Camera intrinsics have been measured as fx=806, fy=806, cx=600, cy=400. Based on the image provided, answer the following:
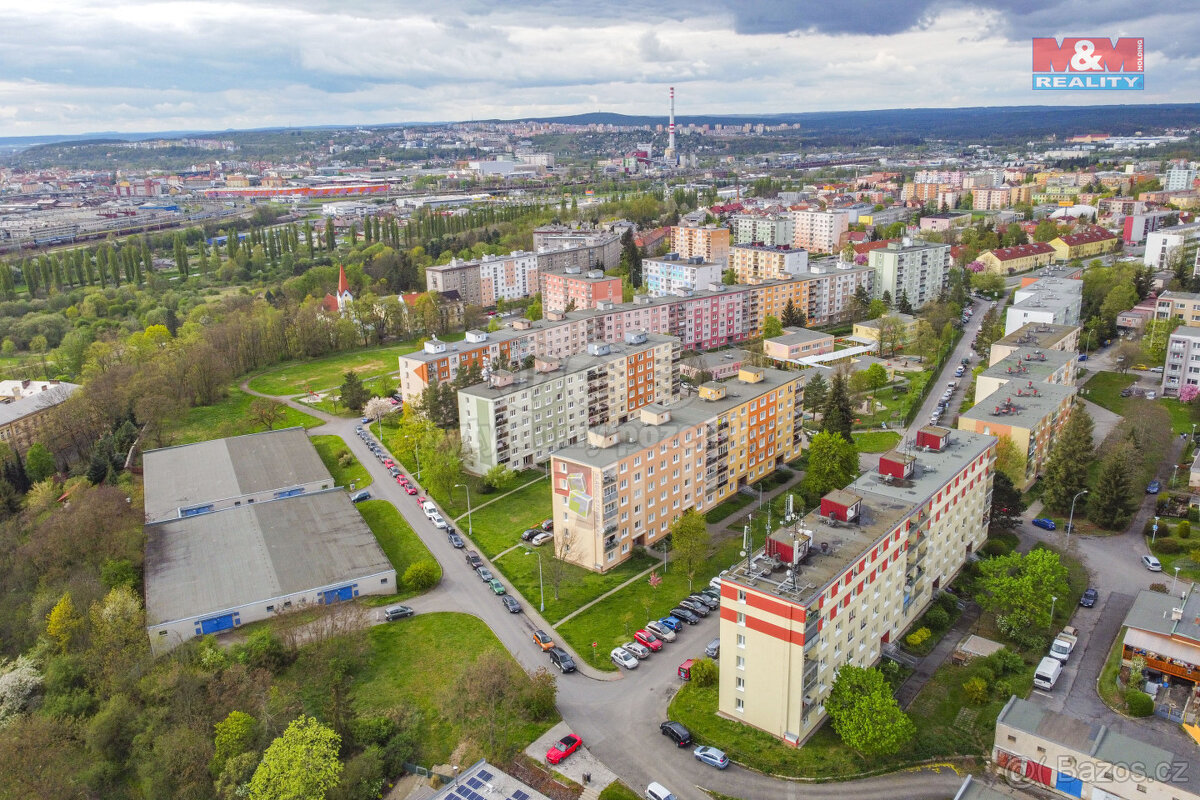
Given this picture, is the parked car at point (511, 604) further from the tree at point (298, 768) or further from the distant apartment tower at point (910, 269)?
the distant apartment tower at point (910, 269)

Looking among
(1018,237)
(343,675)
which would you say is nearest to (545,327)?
(343,675)

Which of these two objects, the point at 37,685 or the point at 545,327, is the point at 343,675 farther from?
the point at 545,327

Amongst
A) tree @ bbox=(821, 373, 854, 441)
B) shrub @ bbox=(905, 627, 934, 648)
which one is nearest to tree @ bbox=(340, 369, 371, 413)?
tree @ bbox=(821, 373, 854, 441)

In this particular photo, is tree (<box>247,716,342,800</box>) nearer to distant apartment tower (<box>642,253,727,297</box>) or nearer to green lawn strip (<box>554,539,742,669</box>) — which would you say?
green lawn strip (<box>554,539,742,669</box>)

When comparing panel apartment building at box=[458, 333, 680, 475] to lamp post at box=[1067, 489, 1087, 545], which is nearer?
lamp post at box=[1067, 489, 1087, 545]

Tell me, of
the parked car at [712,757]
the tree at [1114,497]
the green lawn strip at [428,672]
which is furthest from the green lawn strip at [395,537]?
the tree at [1114,497]

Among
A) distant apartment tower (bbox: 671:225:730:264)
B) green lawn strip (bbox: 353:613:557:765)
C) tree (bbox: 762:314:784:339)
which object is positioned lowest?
green lawn strip (bbox: 353:613:557:765)

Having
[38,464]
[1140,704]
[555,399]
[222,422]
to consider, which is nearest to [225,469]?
[38,464]
